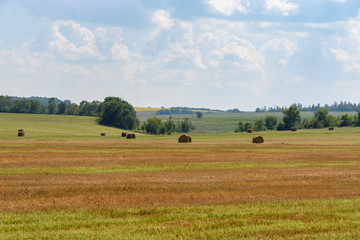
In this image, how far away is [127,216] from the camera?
13523 mm

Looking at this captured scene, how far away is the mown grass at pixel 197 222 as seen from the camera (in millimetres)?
11328

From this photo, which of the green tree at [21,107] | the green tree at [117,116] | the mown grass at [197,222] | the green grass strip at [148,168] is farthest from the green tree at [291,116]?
the mown grass at [197,222]

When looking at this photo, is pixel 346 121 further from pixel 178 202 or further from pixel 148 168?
pixel 178 202

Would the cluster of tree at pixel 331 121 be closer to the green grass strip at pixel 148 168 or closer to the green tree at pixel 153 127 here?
the green tree at pixel 153 127

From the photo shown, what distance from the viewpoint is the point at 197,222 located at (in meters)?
12.6

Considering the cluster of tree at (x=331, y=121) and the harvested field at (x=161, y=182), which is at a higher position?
the cluster of tree at (x=331, y=121)

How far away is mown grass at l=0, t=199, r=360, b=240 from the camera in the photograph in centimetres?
1133

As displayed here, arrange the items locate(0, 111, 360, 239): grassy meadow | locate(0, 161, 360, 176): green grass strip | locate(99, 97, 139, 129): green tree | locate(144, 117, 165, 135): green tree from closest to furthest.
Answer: locate(0, 111, 360, 239): grassy meadow → locate(0, 161, 360, 176): green grass strip → locate(99, 97, 139, 129): green tree → locate(144, 117, 165, 135): green tree

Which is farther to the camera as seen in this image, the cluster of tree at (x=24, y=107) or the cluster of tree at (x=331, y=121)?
the cluster of tree at (x=24, y=107)

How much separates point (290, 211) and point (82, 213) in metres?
5.94

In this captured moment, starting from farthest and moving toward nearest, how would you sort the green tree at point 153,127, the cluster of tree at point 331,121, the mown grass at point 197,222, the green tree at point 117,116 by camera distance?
1. the green tree at point 153,127
2. the green tree at point 117,116
3. the cluster of tree at point 331,121
4. the mown grass at point 197,222

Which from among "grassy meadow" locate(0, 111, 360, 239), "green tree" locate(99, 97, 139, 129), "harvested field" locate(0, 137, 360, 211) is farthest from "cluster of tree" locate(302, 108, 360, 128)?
"grassy meadow" locate(0, 111, 360, 239)

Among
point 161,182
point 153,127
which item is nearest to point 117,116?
point 153,127

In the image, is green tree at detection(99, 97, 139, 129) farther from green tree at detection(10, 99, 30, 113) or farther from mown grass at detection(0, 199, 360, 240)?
mown grass at detection(0, 199, 360, 240)
